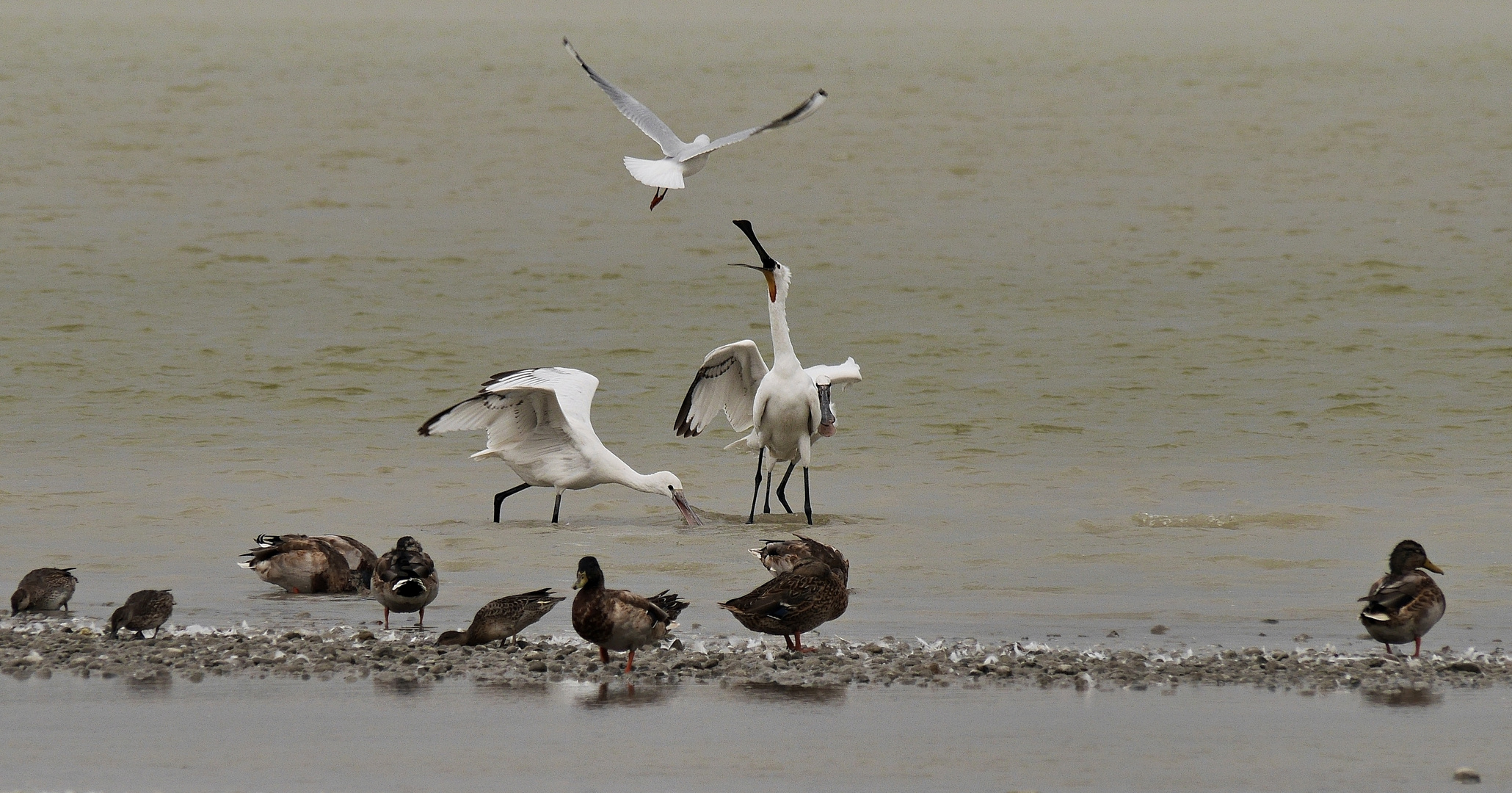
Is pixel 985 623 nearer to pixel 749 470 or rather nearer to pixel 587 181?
pixel 749 470

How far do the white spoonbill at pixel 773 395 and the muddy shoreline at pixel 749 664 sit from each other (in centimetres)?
475

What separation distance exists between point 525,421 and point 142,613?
5.04m

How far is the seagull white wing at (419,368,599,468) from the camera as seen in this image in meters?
13.6

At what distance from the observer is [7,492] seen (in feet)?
46.0

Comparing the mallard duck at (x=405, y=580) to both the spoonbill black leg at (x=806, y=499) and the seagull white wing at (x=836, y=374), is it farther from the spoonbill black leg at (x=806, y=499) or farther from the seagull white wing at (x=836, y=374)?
the seagull white wing at (x=836, y=374)

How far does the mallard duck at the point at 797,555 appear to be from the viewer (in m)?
9.76

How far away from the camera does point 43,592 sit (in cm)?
954

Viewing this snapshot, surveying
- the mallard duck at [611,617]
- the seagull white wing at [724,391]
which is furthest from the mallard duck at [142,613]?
the seagull white wing at [724,391]

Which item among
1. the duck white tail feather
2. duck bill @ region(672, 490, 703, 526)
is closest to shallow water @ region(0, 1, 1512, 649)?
duck bill @ region(672, 490, 703, 526)

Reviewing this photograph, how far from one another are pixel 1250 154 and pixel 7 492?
2449cm

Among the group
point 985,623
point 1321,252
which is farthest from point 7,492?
point 1321,252

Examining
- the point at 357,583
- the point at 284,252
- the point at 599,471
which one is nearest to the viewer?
the point at 357,583

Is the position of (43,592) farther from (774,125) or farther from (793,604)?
(774,125)

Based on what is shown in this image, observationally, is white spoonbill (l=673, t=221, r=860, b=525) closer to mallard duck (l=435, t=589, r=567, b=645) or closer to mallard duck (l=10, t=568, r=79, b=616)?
mallard duck (l=435, t=589, r=567, b=645)
